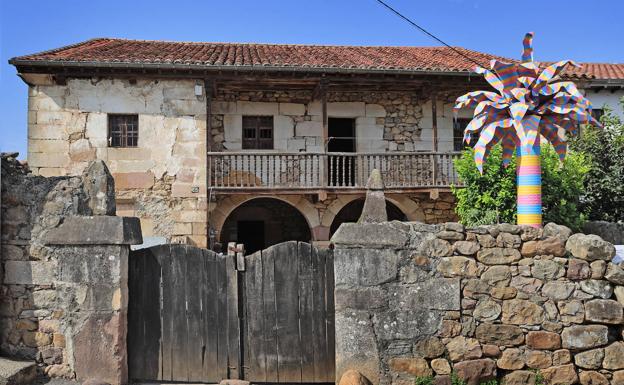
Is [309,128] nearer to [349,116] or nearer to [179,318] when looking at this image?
[349,116]

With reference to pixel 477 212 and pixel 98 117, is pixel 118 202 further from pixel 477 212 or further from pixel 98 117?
pixel 477 212

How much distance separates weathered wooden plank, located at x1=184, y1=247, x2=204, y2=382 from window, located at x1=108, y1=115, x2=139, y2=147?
7.67m

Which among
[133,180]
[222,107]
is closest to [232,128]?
[222,107]

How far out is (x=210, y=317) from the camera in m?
4.94

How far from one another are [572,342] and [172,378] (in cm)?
396

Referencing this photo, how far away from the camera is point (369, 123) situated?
13203 millimetres

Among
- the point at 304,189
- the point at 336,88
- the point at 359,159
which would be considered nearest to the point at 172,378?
the point at 304,189

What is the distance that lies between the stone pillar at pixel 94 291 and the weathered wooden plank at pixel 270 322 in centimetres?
137

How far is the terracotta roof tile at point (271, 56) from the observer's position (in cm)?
1142

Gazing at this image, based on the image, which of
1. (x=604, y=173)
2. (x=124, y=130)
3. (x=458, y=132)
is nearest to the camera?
(x=604, y=173)

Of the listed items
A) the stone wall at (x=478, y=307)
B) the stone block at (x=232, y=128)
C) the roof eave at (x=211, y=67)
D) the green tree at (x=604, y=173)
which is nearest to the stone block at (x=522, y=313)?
the stone wall at (x=478, y=307)

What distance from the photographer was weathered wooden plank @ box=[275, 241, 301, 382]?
4.89m

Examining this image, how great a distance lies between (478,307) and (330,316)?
1449mm

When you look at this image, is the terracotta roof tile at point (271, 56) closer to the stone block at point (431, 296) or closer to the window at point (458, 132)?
the window at point (458, 132)
